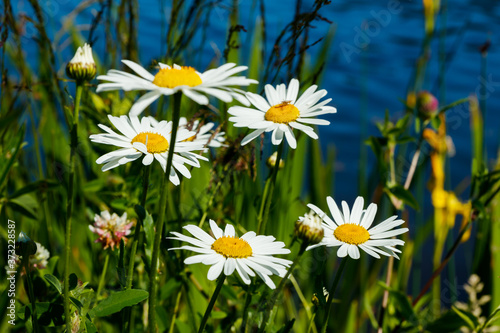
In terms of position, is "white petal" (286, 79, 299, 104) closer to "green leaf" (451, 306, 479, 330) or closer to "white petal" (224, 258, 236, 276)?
"white petal" (224, 258, 236, 276)

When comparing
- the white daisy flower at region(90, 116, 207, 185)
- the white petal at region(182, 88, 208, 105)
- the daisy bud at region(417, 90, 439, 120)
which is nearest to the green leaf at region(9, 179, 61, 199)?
the white daisy flower at region(90, 116, 207, 185)

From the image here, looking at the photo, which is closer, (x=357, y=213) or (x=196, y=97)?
(x=196, y=97)

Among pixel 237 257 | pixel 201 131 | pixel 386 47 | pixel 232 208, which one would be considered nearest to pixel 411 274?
pixel 232 208

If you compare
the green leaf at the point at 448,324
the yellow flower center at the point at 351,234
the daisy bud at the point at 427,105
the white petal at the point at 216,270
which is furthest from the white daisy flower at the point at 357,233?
the daisy bud at the point at 427,105

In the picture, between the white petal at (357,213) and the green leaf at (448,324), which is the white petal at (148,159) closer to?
the white petal at (357,213)

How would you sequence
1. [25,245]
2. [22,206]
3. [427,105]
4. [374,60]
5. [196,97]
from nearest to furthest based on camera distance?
[196,97] → [25,245] → [22,206] → [427,105] → [374,60]

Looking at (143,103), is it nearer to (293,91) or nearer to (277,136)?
(277,136)

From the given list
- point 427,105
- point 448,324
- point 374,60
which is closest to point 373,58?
point 374,60

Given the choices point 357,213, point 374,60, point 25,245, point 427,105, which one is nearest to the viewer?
point 25,245
